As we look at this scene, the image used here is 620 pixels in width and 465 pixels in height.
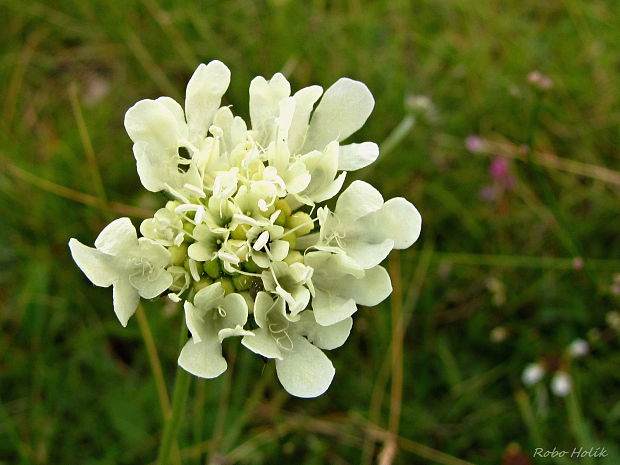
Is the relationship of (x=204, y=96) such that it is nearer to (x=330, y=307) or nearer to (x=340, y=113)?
(x=340, y=113)

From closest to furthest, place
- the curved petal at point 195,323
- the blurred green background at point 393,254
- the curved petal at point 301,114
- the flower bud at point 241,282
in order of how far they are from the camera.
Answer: the curved petal at point 195,323 < the flower bud at point 241,282 < the curved petal at point 301,114 < the blurred green background at point 393,254

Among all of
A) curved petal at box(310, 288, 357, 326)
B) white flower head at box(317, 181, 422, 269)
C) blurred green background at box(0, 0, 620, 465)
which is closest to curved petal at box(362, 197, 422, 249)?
white flower head at box(317, 181, 422, 269)

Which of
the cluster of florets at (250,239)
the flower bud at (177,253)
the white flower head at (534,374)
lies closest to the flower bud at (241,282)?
the cluster of florets at (250,239)

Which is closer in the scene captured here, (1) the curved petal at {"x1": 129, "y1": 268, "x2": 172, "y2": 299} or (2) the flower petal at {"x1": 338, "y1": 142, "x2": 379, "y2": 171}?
(1) the curved petal at {"x1": 129, "y1": 268, "x2": 172, "y2": 299}

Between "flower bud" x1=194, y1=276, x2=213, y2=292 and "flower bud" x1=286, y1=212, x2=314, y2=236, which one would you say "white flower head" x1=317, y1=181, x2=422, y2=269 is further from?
"flower bud" x1=194, y1=276, x2=213, y2=292

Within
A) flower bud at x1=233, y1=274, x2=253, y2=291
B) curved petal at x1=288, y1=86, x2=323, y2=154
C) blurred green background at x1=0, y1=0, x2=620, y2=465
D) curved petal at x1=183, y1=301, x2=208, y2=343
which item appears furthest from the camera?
blurred green background at x1=0, y1=0, x2=620, y2=465

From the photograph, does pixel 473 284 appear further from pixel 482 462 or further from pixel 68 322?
pixel 68 322

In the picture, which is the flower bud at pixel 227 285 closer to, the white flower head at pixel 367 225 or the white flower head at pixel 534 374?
the white flower head at pixel 367 225

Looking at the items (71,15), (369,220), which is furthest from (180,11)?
(369,220)
